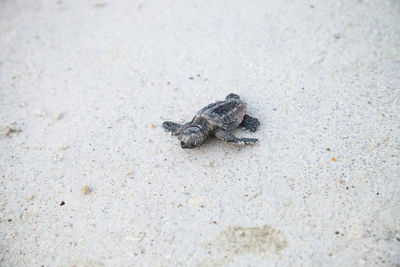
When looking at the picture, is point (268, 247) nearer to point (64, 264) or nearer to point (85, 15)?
point (64, 264)

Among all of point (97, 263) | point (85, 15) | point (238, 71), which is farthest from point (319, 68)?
point (85, 15)

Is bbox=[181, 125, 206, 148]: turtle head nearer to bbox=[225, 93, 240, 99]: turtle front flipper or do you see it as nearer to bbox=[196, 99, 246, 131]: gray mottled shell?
bbox=[196, 99, 246, 131]: gray mottled shell

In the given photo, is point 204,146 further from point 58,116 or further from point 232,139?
point 58,116

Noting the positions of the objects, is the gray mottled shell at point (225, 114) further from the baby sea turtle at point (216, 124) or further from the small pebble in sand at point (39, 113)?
the small pebble in sand at point (39, 113)

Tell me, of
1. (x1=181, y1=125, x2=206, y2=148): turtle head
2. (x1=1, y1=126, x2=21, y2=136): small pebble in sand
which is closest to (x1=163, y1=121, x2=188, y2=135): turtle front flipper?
(x1=181, y1=125, x2=206, y2=148): turtle head

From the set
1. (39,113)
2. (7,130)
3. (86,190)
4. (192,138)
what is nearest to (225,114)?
(192,138)
